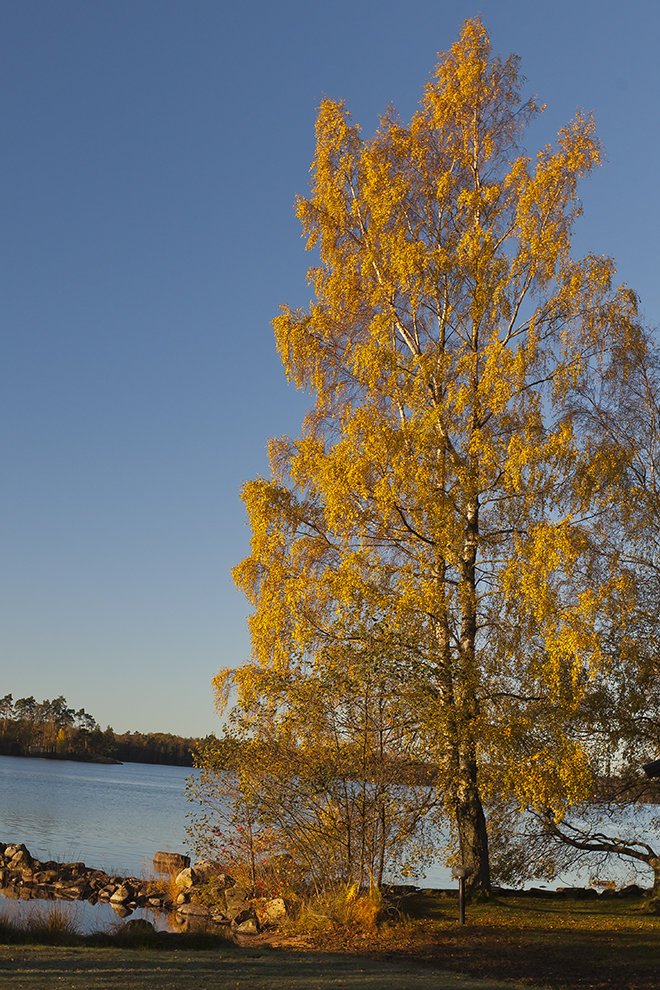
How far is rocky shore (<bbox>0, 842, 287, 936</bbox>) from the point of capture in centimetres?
1262

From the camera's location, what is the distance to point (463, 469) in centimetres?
1285

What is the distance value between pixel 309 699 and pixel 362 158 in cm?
991

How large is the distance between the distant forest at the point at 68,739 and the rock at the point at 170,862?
3093 inches

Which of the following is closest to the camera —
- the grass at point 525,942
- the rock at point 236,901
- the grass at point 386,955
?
the grass at point 386,955

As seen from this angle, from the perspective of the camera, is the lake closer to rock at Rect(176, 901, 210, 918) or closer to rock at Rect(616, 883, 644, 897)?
rock at Rect(616, 883, 644, 897)

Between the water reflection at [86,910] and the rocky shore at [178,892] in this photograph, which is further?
the water reflection at [86,910]

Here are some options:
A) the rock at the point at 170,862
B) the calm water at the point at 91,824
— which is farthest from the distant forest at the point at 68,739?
the rock at the point at 170,862

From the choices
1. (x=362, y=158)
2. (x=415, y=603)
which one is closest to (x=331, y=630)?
(x=415, y=603)

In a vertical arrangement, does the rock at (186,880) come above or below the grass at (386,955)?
below

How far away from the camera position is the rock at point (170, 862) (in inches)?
765

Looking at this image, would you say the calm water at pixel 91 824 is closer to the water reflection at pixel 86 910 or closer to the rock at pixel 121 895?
the rock at pixel 121 895

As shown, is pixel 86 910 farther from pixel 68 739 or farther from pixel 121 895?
pixel 68 739

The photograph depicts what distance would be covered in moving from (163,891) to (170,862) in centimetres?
308

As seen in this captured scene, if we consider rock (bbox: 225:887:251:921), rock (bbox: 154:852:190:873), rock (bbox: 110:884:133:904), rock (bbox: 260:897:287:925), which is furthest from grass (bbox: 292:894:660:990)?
rock (bbox: 154:852:190:873)
